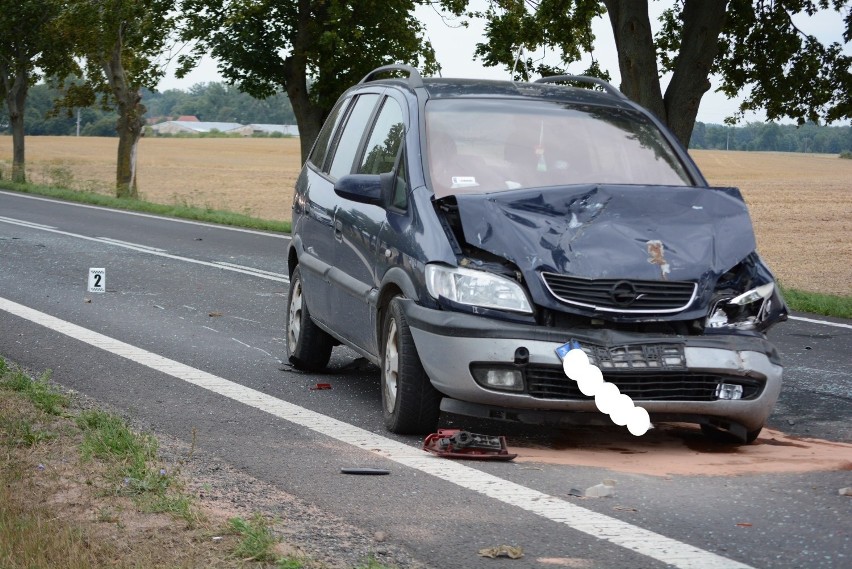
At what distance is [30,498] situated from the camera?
5414mm

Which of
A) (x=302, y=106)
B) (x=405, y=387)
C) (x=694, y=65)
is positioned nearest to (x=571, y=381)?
(x=405, y=387)

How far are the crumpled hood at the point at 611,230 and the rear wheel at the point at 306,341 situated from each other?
252 cm

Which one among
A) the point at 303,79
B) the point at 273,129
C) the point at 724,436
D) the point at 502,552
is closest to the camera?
the point at 502,552

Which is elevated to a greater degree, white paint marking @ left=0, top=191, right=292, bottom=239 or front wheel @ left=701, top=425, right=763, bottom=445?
front wheel @ left=701, top=425, right=763, bottom=445

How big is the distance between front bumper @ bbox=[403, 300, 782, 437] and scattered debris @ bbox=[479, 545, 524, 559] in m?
1.55

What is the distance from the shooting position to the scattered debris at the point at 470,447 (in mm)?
6371

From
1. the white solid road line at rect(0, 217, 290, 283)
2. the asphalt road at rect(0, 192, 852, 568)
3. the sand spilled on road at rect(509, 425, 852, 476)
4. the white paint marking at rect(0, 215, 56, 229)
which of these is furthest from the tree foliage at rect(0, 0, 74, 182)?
the sand spilled on road at rect(509, 425, 852, 476)

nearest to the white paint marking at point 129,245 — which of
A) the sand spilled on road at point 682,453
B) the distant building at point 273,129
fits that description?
the sand spilled on road at point 682,453

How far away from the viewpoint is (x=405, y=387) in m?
6.75

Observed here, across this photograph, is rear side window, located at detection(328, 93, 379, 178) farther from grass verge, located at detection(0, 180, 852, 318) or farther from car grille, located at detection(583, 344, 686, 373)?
grass verge, located at detection(0, 180, 852, 318)

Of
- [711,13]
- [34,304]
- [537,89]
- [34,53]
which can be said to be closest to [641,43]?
[711,13]

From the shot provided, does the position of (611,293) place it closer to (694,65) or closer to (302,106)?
(694,65)

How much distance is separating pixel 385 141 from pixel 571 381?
7.27ft

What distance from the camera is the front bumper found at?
20.6 ft
